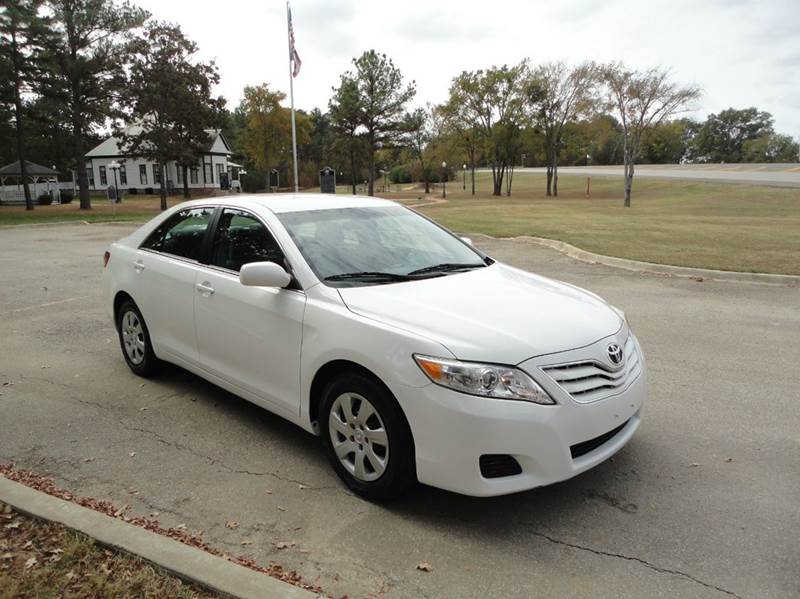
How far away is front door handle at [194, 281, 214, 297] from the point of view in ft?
14.3

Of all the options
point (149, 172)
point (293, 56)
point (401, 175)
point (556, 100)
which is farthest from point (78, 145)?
point (401, 175)

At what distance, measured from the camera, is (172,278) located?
4.80 metres

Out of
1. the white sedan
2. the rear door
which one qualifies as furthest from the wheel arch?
the rear door

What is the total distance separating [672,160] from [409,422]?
11076 centimetres

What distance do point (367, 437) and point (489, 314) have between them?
0.93 metres

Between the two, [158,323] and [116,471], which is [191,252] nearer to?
[158,323]

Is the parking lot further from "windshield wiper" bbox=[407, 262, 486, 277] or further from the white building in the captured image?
the white building

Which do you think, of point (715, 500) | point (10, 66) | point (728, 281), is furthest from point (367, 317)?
point (10, 66)

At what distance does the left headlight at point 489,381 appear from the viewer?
9.51 feet

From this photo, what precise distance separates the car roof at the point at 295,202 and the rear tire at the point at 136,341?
47.8 inches

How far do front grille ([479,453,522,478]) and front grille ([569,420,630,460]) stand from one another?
301mm

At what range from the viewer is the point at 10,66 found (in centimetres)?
3170

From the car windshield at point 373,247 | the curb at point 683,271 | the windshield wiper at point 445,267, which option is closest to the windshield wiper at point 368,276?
the car windshield at point 373,247

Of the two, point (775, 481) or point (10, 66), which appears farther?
point (10, 66)
